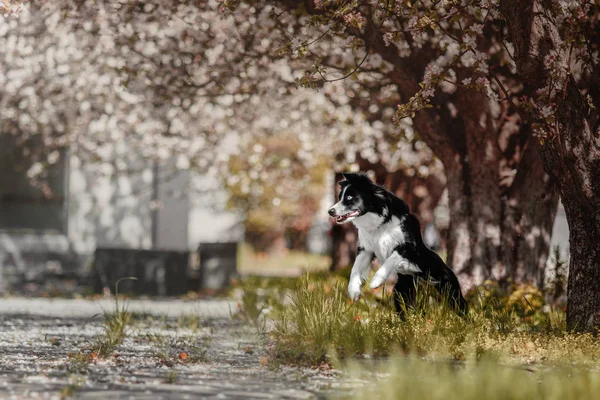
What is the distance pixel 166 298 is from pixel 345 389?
12199 mm

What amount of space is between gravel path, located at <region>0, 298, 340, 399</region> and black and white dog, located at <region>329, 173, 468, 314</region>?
1331mm

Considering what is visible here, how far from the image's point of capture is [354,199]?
30.8ft

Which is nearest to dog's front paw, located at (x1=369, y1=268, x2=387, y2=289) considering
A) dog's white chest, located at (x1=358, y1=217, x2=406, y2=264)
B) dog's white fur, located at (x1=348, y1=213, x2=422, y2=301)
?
dog's white fur, located at (x1=348, y1=213, x2=422, y2=301)

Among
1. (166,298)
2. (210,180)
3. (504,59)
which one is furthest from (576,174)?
(210,180)

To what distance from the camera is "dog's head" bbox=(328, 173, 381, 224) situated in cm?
934

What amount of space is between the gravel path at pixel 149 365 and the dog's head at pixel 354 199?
4.56ft

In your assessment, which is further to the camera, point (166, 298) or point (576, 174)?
point (166, 298)

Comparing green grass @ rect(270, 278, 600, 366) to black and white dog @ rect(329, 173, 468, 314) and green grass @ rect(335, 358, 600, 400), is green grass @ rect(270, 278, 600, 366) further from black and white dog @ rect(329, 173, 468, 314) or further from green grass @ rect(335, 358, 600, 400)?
green grass @ rect(335, 358, 600, 400)

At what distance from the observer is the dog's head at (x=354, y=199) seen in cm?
934

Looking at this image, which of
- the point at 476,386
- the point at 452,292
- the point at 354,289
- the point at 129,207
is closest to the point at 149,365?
the point at 354,289

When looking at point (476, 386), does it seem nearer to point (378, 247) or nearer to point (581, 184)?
point (378, 247)

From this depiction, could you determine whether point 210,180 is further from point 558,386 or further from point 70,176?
point 558,386

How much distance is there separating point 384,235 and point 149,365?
236cm

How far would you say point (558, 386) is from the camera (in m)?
6.12
